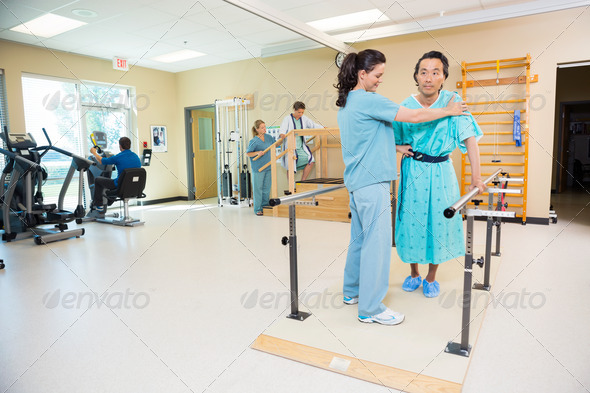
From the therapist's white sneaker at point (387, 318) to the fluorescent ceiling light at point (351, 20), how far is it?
420cm

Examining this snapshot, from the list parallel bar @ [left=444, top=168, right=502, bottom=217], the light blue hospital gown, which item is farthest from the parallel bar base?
parallel bar @ [left=444, top=168, right=502, bottom=217]

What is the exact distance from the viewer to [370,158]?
2.04 meters

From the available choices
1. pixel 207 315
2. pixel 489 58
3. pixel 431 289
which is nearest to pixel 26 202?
pixel 207 315

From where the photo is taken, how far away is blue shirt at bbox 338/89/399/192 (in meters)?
1.98

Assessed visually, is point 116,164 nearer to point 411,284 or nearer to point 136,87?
point 136,87

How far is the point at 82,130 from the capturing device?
7035 millimetres

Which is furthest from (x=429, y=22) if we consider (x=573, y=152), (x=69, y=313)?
(x=573, y=152)

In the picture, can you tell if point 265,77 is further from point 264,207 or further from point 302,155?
point 264,207

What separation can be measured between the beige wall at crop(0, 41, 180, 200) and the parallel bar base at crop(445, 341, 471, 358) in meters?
6.60

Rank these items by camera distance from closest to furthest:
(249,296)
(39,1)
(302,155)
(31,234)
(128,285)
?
(249,296) < (128,285) < (39,1) < (31,234) < (302,155)

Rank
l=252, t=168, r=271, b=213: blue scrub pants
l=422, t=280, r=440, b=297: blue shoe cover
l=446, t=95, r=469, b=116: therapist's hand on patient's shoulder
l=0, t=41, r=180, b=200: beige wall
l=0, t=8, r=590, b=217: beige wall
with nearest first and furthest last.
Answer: l=446, t=95, r=469, b=116: therapist's hand on patient's shoulder
l=422, t=280, r=440, b=297: blue shoe cover
l=0, t=8, r=590, b=217: beige wall
l=0, t=41, r=180, b=200: beige wall
l=252, t=168, r=271, b=213: blue scrub pants

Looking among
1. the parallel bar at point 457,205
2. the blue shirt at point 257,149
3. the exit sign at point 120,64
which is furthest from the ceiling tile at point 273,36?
the parallel bar at point 457,205

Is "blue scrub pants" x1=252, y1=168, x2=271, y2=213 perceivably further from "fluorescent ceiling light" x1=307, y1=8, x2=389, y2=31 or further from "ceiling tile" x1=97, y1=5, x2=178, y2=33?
"ceiling tile" x1=97, y1=5, x2=178, y2=33

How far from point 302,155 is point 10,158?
383cm
